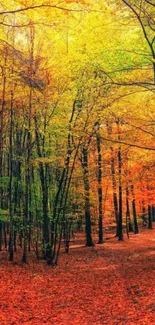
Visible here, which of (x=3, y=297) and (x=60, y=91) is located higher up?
(x=60, y=91)

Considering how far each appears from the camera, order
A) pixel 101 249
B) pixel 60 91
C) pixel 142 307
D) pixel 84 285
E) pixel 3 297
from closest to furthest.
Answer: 1. pixel 142 307
2. pixel 3 297
3. pixel 84 285
4. pixel 60 91
5. pixel 101 249

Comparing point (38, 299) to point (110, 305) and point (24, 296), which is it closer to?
point (24, 296)

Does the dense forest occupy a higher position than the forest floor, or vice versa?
the dense forest

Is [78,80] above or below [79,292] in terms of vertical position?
above

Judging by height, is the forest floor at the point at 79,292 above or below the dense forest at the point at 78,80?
below

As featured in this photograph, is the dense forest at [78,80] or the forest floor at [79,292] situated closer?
the forest floor at [79,292]

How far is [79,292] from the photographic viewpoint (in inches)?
390

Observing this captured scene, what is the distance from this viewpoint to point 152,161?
42.3 ft

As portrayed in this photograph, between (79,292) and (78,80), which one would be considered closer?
(79,292)

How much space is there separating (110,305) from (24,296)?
2610 mm

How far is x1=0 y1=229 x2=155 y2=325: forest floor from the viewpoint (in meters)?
7.21

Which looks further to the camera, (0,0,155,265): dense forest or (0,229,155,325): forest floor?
(0,0,155,265): dense forest

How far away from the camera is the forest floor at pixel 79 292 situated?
284 inches

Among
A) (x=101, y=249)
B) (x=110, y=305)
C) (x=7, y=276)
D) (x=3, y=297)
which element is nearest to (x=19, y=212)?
(x=101, y=249)
